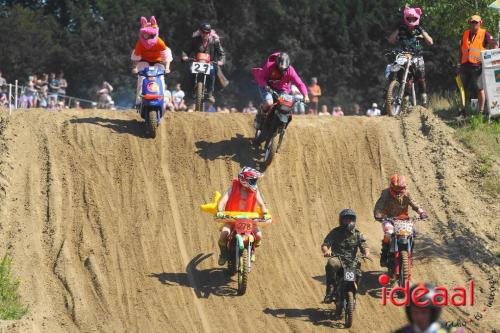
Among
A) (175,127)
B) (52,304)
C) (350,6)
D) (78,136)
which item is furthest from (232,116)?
(350,6)

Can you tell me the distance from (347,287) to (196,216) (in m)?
4.28

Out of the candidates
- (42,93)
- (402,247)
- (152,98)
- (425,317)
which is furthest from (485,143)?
(425,317)

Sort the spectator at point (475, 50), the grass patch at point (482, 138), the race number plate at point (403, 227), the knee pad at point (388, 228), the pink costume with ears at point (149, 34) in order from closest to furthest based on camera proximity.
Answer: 1. the race number plate at point (403, 227)
2. the knee pad at point (388, 228)
3. the grass patch at point (482, 138)
4. the pink costume with ears at point (149, 34)
5. the spectator at point (475, 50)

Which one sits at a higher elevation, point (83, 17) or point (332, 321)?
point (83, 17)

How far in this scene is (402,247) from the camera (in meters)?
14.2

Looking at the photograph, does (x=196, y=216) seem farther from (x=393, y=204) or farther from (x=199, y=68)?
(x=199, y=68)

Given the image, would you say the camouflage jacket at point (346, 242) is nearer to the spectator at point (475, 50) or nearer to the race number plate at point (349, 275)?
the race number plate at point (349, 275)

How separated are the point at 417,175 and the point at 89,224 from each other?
6.28 metres

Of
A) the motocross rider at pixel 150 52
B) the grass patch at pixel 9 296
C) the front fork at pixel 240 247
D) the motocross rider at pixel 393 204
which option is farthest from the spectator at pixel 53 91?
the motocross rider at pixel 393 204

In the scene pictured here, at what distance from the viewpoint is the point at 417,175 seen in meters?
18.4

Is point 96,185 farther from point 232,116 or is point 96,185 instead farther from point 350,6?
point 350,6

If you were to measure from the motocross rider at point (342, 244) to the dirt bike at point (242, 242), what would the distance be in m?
1.03

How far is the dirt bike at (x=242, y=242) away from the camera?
13.8 m

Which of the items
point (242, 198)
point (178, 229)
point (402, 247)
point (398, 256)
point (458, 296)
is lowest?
point (458, 296)
